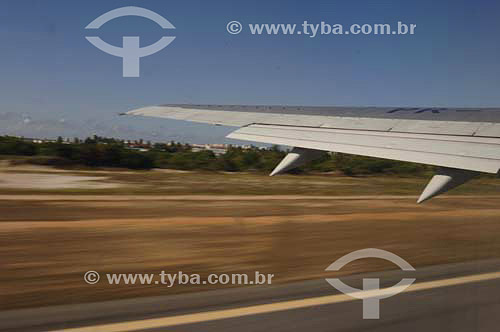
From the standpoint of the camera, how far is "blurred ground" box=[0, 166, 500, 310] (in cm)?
482

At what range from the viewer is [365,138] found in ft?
11.6

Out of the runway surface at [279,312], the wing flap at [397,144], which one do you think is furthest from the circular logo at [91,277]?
the wing flap at [397,144]

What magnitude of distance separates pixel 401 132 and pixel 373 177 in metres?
14.1

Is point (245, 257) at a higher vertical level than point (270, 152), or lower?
lower

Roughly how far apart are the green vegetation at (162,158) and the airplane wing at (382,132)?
10.1 metres

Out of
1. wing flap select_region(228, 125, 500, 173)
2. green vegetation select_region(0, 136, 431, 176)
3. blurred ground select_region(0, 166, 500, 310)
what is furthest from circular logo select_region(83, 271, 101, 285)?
green vegetation select_region(0, 136, 431, 176)

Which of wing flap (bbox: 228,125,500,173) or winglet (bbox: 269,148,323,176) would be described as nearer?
wing flap (bbox: 228,125,500,173)

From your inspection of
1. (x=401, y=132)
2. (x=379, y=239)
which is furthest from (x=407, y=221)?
(x=401, y=132)

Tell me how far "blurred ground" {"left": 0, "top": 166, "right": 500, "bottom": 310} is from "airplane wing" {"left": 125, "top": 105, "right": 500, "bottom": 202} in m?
1.63

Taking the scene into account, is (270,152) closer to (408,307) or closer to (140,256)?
(140,256)

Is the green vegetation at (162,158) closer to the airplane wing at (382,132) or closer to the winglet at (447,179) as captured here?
the airplane wing at (382,132)

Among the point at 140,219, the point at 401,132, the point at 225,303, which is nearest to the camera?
the point at 401,132

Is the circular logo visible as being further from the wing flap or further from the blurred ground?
the wing flap

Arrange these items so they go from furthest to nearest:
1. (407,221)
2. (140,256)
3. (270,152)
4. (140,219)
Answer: (270,152)
(407,221)
(140,219)
(140,256)
